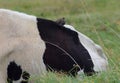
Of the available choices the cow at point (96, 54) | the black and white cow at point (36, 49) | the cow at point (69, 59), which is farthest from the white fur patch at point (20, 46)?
the cow at point (96, 54)

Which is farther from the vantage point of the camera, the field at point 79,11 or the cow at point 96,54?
the field at point 79,11

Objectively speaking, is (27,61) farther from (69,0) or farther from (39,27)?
(69,0)

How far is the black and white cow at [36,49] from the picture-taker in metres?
6.77

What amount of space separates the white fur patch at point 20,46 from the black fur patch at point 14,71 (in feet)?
0.13

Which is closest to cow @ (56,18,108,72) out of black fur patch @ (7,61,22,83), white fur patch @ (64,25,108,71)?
white fur patch @ (64,25,108,71)

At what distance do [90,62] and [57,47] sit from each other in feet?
1.59

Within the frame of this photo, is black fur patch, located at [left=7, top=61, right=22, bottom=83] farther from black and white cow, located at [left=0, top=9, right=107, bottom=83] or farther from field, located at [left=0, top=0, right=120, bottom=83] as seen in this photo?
field, located at [left=0, top=0, right=120, bottom=83]

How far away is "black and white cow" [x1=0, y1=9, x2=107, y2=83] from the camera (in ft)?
22.2

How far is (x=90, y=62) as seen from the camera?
7277 mm

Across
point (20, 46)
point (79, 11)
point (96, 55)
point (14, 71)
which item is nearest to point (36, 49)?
point (20, 46)

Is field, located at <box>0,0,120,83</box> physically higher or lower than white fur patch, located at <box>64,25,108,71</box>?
higher

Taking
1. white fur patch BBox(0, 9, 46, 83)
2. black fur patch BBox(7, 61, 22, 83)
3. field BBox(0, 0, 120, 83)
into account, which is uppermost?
field BBox(0, 0, 120, 83)

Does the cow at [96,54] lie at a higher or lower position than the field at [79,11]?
lower

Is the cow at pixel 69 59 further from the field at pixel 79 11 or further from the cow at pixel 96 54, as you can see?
the field at pixel 79 11
